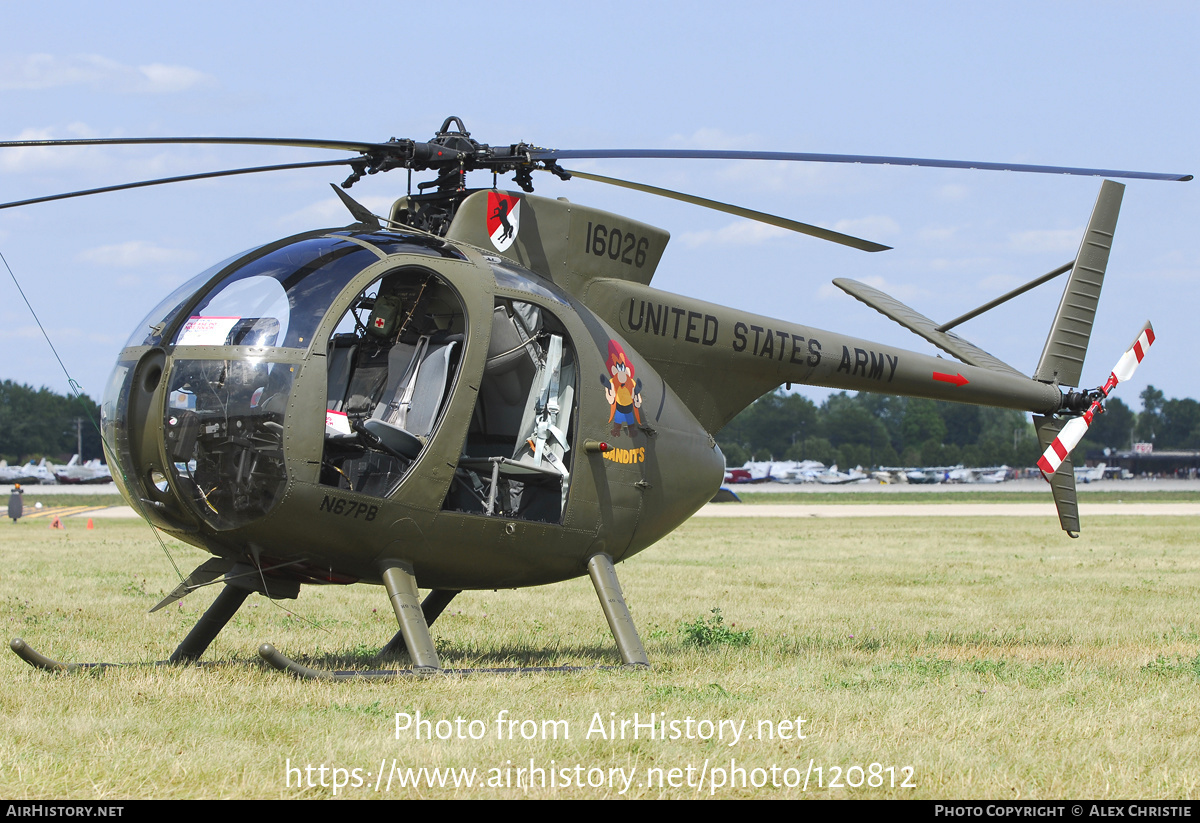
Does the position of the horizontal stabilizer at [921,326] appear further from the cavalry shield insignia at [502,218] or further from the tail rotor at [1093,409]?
the cavalry shield insignia at [502,218]

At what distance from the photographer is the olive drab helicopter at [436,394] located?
7.24 meters

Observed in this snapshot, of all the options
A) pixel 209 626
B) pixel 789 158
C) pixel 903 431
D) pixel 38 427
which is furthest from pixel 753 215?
pixel 903 431

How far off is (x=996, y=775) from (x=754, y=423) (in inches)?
6356

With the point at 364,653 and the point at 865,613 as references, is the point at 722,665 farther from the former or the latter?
the point at 865,613

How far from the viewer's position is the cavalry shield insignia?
8.86 m

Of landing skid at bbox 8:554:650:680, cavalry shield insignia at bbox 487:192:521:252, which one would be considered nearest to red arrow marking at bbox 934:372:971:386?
landing skid at bbox 8:554:650:680

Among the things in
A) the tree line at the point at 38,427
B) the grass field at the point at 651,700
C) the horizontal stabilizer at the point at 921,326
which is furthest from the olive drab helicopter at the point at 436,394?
the tree line at the point at 38,427

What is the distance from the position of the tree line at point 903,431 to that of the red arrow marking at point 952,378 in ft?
455

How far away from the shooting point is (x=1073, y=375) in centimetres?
1367

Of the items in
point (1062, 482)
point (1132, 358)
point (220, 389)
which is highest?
point (1132, 358)

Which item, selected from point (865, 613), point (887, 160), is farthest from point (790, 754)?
point (865, 613)

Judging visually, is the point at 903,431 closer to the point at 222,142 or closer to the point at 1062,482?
the point at 1062,482

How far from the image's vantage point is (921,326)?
13.8m

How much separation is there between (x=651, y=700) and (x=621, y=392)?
2.58 metres
